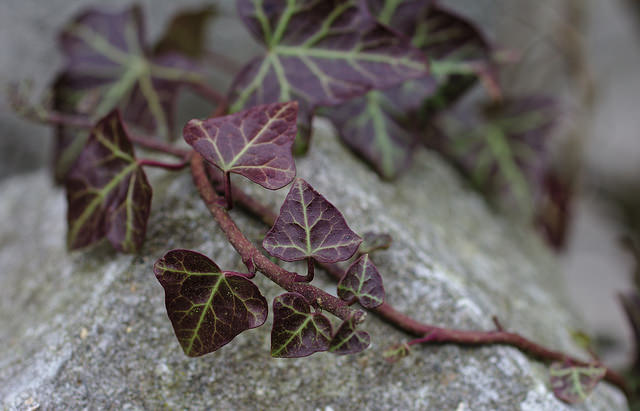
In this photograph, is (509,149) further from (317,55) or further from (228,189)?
(228,189)

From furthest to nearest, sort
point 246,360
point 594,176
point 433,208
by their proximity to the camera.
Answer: point 594,176
point 433,208
point 246,360

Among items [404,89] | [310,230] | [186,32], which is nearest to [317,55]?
[404,89]

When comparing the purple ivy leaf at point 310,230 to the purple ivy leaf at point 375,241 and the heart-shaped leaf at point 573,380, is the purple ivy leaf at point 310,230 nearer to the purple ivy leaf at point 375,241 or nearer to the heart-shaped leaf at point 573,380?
the purple ivy leaf at point 375,241

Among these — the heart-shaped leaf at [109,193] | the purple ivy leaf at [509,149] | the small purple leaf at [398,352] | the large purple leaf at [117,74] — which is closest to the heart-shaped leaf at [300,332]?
the small purple leaf at [398,352]

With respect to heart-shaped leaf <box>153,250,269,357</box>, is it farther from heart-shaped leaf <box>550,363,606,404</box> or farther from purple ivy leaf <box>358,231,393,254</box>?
heart-shaped leaf <box>550,363,606,404</box>

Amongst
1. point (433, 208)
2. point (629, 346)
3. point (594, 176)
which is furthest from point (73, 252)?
point (594, 176)

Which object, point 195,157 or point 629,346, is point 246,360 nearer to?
point 195,157

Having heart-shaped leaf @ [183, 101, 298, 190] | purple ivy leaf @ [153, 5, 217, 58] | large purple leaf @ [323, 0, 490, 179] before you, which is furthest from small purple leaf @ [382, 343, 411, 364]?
purple ivy leaf @ [153, 5, 217, 58]
